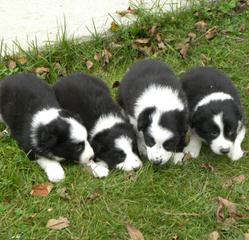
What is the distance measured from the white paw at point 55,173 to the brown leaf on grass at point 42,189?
7cm

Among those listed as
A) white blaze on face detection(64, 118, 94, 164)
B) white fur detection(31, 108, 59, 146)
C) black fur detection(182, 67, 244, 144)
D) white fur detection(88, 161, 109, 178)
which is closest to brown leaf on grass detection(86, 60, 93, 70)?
black fur detection(182, 67, 244, 144)

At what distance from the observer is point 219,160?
21.2 feet

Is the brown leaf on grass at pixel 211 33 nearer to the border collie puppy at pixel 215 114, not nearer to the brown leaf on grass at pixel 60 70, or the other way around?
the border collie puppy at pixel 215 114

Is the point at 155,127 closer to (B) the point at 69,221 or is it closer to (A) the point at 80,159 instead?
(A) the point at 80,159

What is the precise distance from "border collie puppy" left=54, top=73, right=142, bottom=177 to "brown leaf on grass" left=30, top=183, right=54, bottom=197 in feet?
1.67

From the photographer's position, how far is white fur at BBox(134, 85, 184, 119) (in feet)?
20.3

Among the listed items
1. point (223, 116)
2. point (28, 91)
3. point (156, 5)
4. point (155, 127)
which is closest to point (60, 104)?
point (28, 91)

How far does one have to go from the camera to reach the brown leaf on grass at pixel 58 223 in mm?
5465

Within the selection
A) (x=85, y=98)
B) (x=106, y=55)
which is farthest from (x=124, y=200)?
(x=106, y=55)

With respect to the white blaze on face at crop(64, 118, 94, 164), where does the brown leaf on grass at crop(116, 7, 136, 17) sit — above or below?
above

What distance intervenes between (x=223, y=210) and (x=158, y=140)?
99 centimetres

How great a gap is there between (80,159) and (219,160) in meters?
1.58

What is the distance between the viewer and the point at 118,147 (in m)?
6.17

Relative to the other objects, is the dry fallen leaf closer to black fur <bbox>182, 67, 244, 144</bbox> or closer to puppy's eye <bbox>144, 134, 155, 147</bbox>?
black fur <bbox>182, 67, 244, 144</bbox>
